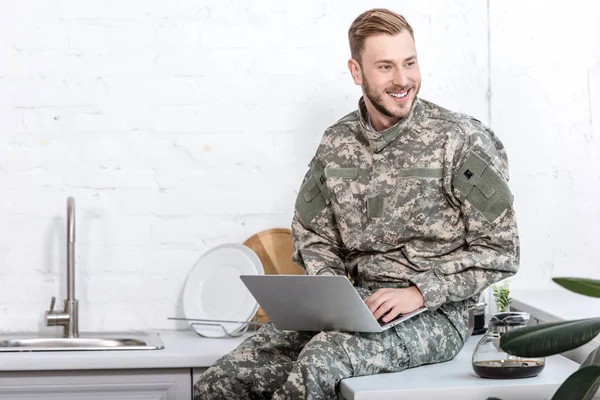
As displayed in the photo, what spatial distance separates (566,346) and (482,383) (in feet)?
1.97

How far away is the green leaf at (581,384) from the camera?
5.75ft

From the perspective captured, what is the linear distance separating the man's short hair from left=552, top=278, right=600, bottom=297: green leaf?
3.85 ft

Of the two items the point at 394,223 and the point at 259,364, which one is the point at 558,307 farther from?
the point at 259,364

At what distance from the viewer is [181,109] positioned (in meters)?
3.41

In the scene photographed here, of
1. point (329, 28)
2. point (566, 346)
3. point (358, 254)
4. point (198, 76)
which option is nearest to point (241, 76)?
point (198, 76)

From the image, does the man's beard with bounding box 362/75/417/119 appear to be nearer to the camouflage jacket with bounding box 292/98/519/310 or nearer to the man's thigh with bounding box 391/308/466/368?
the camouflage jacket with bounding box 292/98/519/310

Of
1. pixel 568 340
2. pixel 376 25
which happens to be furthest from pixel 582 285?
pixel 376 25

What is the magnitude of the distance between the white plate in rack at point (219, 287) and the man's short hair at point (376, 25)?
0.96 meters

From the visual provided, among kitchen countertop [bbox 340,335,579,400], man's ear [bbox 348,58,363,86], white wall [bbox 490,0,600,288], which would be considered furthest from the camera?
white wall [bbox 490,0,600,288]

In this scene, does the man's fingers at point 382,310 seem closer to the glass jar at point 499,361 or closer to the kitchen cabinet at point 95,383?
the glass jar at point 499,361

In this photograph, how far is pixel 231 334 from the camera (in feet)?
10.6

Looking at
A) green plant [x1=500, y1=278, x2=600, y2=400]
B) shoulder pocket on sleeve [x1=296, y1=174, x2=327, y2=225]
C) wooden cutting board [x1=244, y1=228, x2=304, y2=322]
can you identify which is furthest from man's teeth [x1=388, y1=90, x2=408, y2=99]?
green plant [x1=500, y1=278, x2=600, y2=400]

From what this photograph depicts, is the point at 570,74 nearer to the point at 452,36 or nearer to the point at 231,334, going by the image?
the point at 452,36

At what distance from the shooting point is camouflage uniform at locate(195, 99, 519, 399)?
2.45 metres
